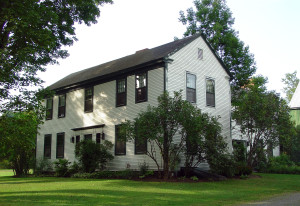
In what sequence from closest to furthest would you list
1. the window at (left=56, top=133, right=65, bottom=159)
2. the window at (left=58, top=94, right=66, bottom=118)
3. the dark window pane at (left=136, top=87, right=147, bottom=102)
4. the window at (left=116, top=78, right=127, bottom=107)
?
the dark window pane at (left=136, top=87, right=147, bottom=102)
the window at (left=116, top=78, right=127, bottom=107)
the window at (left=56, top=133, right=65, bottom=159)
the window at (left=58, top=94, right=66, bottom=118)

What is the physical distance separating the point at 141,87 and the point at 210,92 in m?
4.64

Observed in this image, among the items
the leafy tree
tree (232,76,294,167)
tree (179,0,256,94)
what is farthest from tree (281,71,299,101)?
the leafy tree

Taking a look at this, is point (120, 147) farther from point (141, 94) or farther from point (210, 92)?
point (210, 92)

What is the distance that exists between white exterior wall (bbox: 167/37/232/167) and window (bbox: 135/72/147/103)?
1664mm

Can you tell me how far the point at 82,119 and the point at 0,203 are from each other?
13660mm

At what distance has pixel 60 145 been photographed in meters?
24.9

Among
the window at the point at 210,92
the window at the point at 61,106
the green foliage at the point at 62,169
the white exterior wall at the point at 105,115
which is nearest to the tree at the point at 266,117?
the window at the point at 210,92

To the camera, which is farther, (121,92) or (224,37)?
(224,37)

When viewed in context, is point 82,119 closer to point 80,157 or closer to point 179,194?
point 80,157

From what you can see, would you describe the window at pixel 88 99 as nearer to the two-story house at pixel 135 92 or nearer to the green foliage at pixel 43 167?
the two-story house at pixel 135 92

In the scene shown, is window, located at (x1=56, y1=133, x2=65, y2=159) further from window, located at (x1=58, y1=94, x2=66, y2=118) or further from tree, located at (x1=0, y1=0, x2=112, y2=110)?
tree, located at (x1=0, y1=0, x2=112, y2=110)

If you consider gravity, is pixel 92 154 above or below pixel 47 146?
below

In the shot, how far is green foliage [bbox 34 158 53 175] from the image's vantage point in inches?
961

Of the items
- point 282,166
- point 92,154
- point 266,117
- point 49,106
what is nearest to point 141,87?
point 92,154
